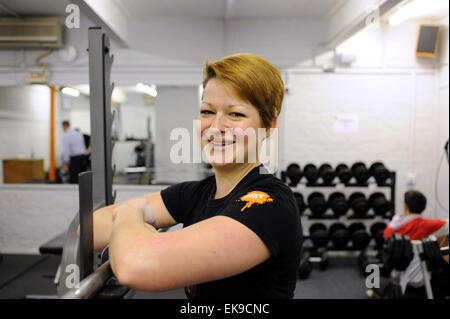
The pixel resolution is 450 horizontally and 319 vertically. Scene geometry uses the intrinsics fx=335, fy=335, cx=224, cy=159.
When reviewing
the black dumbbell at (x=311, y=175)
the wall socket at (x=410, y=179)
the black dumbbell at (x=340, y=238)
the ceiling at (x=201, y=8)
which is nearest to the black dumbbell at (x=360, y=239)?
the black dumbbell at (x=340, y=238)

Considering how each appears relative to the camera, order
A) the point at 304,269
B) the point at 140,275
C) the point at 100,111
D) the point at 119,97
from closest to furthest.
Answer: the point at 140,275, the point at 100,111, the point at 304,269, the point at 119,97

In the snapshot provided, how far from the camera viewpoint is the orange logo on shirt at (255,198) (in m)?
0.54

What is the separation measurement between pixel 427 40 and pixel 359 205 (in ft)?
6.33

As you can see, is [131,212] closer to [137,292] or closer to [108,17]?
[137,292]

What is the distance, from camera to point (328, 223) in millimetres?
3783

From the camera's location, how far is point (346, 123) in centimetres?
378

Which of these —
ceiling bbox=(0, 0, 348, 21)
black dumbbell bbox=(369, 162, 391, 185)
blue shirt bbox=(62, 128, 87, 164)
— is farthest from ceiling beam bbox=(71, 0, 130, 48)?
black dumbbell bbox=(369, 162, 391, 185)

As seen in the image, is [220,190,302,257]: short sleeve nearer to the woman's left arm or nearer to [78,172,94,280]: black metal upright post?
the woman's left arm

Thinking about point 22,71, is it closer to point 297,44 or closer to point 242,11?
point 242,11

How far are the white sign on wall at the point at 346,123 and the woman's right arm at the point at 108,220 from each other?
332cm

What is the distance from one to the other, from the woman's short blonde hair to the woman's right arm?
320mm

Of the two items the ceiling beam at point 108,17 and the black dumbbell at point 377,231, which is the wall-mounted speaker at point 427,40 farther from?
the ceiling beam at point 108,17

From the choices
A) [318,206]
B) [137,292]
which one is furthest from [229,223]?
[318,206]

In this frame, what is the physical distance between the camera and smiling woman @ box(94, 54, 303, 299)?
468 millimetres
